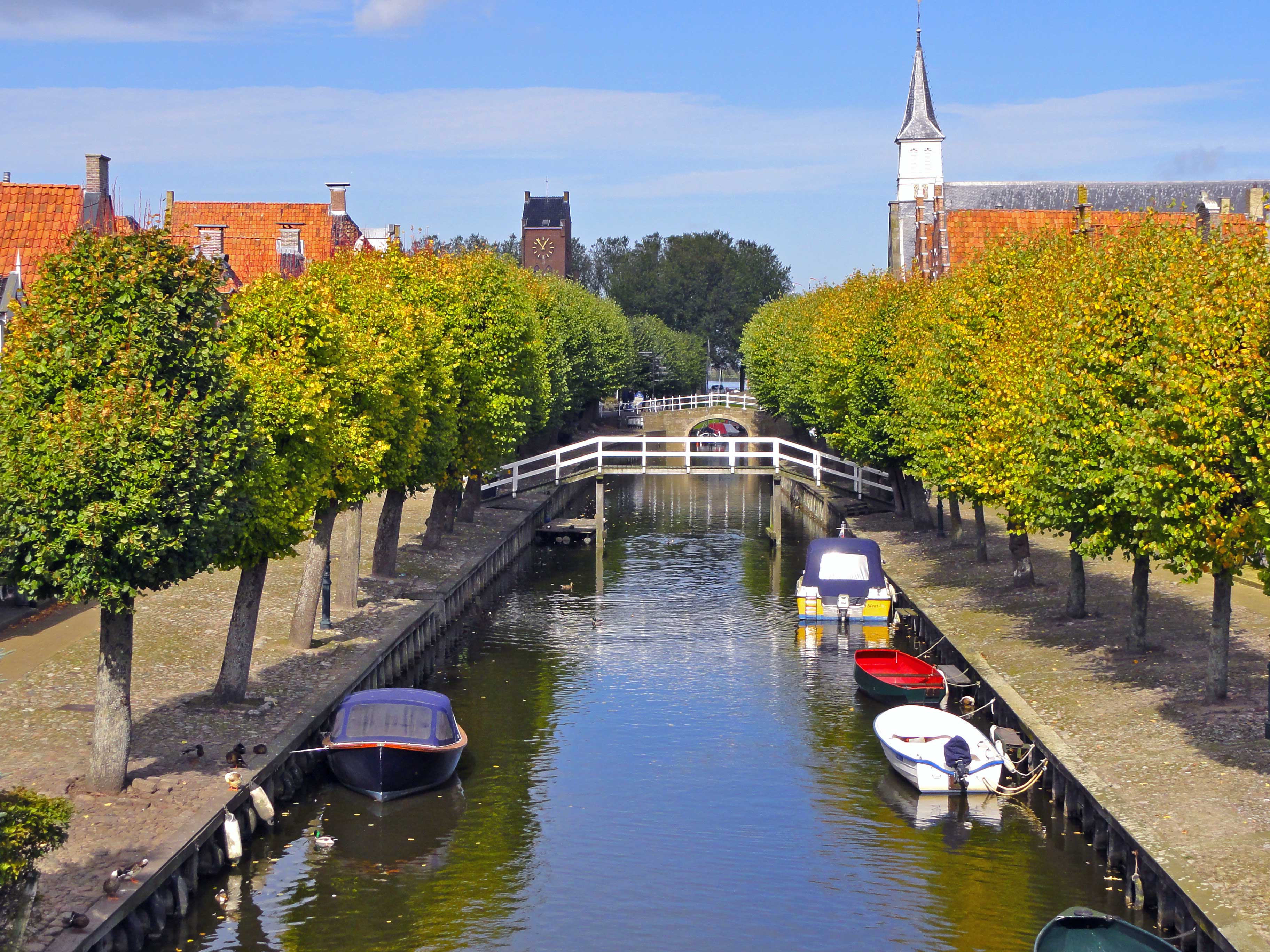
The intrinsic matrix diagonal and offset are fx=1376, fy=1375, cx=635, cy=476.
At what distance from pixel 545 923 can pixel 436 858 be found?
12.3 feet

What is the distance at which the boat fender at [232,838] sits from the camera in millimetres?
23484

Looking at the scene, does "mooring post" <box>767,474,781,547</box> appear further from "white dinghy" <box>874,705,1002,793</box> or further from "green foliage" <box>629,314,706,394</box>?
"green foliage" <box>629,314,706,394</box>

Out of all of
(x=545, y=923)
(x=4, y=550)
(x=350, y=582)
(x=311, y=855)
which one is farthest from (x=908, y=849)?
(x=350, y=582)

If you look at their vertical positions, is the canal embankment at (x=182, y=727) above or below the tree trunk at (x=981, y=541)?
below

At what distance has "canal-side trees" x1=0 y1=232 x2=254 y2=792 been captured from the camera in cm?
2106

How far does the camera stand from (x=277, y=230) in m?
77.2

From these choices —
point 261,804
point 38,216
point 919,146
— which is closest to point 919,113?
point 919,146

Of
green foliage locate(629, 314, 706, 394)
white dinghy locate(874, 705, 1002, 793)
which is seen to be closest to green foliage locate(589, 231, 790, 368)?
green foliage locate(629, 314, 706, 394)

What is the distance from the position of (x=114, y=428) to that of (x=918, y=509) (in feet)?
144

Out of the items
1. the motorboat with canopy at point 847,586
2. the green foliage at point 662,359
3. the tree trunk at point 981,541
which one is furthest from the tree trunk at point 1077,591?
the green foliage at point 662,359

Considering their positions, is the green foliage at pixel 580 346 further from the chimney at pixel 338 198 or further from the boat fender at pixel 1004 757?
the boat fender at pixel 1004 757

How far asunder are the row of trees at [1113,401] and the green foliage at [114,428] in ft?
54.9

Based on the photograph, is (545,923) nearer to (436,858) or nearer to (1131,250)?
(436,858)

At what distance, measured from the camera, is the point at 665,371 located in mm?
155625
